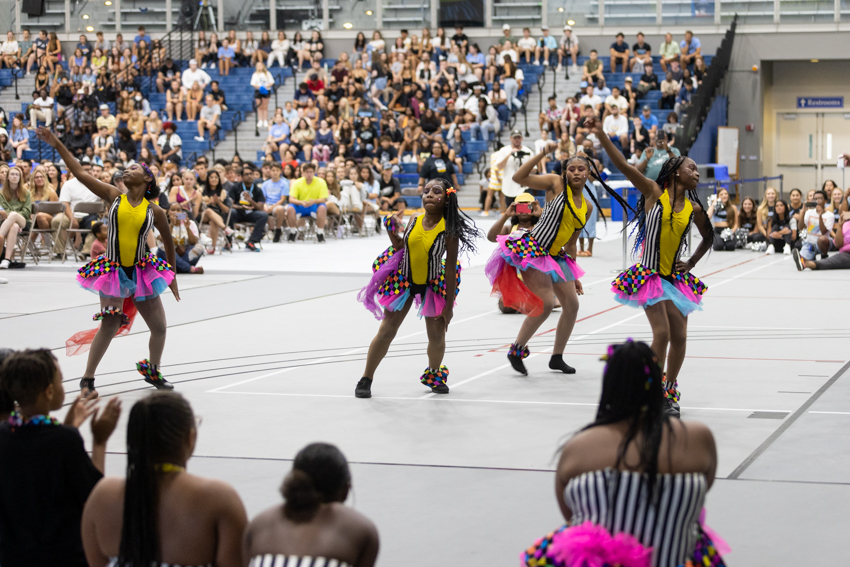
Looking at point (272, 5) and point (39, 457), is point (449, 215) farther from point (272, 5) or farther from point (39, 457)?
point (272, 5)

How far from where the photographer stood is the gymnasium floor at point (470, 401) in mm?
4883

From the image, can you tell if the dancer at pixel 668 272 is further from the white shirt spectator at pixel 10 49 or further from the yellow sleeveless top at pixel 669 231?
the white shirt spectator at pixel 10 49

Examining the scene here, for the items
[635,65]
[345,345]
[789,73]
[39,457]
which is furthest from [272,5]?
[39,457]

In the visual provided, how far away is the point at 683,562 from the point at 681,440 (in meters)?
0.36

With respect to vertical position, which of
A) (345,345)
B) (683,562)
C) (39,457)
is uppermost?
(39,457)

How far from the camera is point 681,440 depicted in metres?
3.16

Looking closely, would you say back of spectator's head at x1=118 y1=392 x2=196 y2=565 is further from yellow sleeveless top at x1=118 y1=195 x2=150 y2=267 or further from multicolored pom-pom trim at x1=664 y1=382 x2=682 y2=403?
yellow sleeveless top at x1=118 y1=195 x2=150 y2=267

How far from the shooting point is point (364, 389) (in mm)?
7594

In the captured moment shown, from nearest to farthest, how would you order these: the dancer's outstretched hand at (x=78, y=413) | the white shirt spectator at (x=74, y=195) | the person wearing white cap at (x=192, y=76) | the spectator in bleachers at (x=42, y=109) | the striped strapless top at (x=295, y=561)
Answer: the striped strapless top at (x=295, y=561) → the dancer's outstretched hand at (x=78, y=413) → the white shirt spectator at (x=74, y=195) → the spectator in bleachers at (x=42, y=109) → the person wearing white cap at (x=192, y=76)

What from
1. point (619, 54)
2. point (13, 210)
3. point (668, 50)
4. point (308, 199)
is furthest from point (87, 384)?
point (668, 50)

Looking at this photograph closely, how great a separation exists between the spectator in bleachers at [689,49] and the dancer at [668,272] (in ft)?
73.2

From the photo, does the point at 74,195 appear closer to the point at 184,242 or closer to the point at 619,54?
the point at 184,242

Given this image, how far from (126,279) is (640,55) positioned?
23241 millimetres

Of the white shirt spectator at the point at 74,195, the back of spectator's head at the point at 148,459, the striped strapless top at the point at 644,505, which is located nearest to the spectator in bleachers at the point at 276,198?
the white shirt spectator at the point at 74,195
